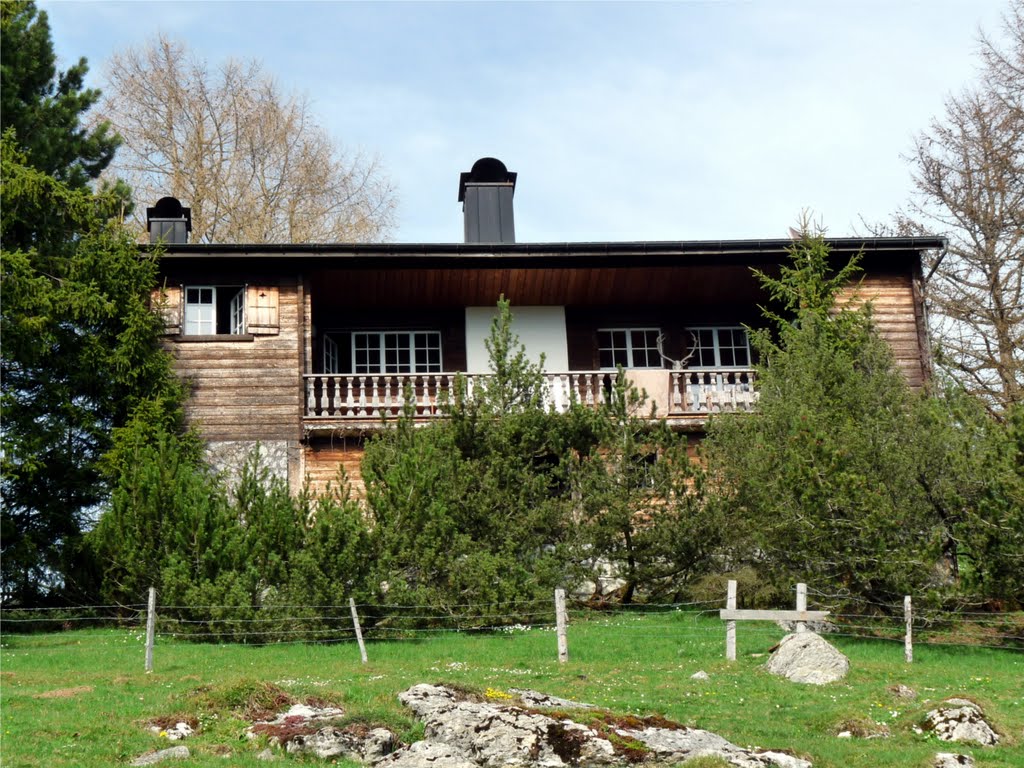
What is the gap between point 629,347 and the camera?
25.8 metres

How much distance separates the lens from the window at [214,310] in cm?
2328

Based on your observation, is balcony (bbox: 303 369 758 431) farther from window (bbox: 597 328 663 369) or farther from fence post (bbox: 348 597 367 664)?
fence post (bbox: 348 597 367 664)

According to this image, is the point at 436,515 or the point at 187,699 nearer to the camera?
the point at 187,699

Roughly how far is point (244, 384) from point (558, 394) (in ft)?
19.6

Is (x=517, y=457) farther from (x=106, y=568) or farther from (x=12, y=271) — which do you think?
(x=12, y=271)

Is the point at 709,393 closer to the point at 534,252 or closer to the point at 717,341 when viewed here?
the point at 717,341

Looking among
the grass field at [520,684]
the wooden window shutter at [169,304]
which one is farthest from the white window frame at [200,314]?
the grass field at [520,684]

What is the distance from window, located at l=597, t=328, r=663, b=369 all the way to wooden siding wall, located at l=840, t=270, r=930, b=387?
4147mm

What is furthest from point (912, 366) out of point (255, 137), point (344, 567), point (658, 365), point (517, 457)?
point (255, 137)

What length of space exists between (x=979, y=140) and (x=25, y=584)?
23.3 m

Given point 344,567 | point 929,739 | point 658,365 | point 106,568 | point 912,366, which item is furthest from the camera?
point 658,365

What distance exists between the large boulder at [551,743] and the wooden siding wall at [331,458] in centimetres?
1201

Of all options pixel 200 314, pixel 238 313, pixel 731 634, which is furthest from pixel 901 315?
pixel 200 314

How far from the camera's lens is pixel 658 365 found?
84.6ft
